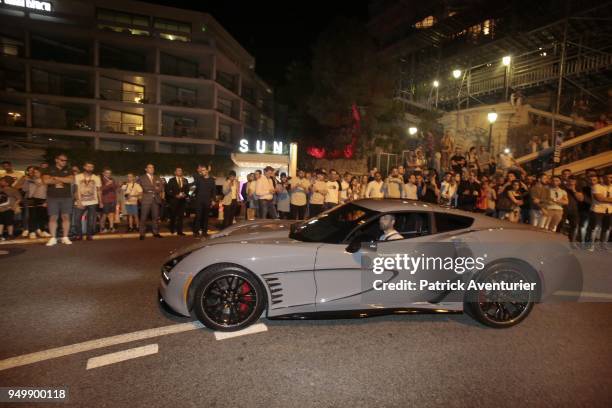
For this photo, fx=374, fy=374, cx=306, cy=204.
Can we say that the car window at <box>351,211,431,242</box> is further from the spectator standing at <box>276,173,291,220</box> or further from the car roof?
the spectator standing at <box>276,173,291,220</box>

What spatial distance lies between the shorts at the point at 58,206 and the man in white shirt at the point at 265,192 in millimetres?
4220

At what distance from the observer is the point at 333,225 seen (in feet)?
14.4

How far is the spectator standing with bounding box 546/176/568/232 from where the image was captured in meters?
8.91

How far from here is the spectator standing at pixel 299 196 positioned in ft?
33.2

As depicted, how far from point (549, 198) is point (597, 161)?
8187 mm

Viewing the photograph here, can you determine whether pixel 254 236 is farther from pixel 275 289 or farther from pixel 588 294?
pixel 588 294

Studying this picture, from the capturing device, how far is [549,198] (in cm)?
899

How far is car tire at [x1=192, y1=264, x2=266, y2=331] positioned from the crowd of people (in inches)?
201

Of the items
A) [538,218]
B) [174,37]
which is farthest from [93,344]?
[174,37]

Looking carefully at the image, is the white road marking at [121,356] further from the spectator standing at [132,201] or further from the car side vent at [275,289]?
the spectator standing at [132,201]

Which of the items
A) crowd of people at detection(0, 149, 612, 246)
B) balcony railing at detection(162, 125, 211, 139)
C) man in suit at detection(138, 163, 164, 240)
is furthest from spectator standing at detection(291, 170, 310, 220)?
balcony railing at detection(162, 125, 211, 139)

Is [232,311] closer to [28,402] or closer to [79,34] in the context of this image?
[28,402]

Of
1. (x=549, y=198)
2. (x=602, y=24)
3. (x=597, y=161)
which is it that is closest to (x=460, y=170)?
(x=597, y=161)

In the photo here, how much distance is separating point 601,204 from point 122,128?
29.8 meters
